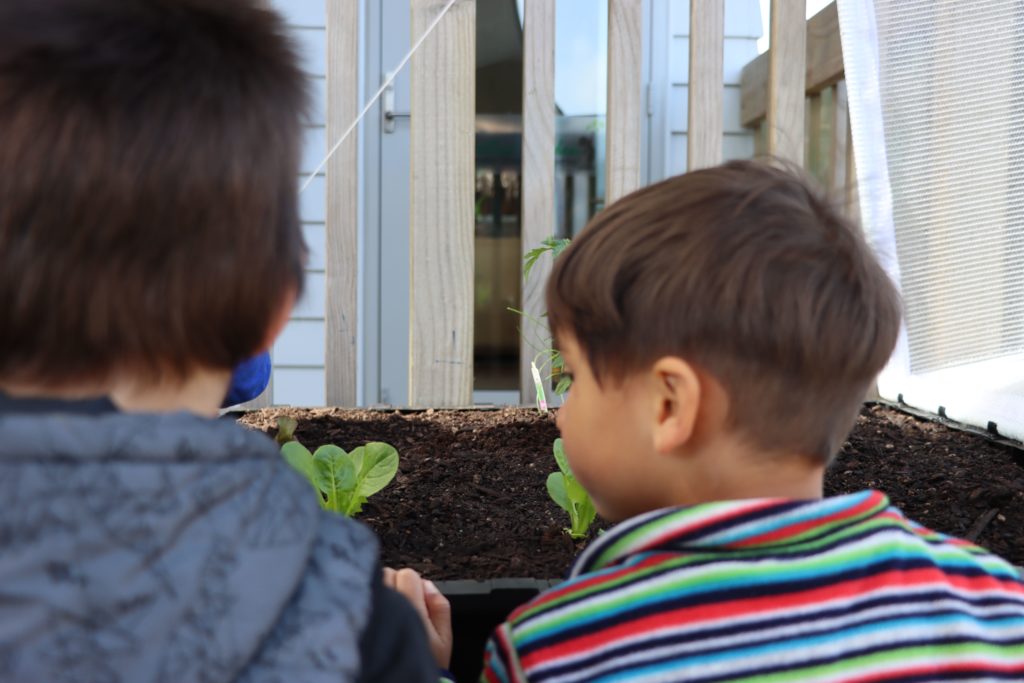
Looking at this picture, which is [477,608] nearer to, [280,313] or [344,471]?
[344,471]

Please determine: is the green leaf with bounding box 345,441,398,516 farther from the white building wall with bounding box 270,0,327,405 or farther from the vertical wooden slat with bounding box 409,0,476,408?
the white building wall with bounding box 270,0,327,405

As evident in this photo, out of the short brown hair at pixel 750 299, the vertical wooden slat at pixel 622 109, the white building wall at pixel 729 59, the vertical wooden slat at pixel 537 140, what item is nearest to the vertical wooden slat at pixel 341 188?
the vertical wooden slat at pixel 537 140

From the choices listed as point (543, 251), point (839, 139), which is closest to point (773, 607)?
point (543, 251)

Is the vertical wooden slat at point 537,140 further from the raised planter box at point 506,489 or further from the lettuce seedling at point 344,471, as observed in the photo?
the lettuce seedling at point 344,471

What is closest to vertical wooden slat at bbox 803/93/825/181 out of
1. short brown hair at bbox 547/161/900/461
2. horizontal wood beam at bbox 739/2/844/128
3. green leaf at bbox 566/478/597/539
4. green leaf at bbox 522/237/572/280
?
horizontal wood beam at bbox 739/2/844/128

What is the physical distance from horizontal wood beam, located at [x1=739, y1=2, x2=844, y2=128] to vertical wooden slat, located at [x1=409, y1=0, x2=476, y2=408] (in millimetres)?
1030

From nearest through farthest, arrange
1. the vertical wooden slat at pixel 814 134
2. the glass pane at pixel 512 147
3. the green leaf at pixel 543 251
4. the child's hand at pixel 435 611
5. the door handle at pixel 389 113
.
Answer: the child's hand at pixel 435 611
the green leaf at pixel 543 251
the vertical wooden slat at pixel 814 134
the door handle at pixel 389 113
the glass pane at pixel 512 147

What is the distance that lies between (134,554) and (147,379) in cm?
12

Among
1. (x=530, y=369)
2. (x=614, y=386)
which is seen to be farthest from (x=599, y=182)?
(x=614, y=386)

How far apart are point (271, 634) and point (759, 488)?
0.51m

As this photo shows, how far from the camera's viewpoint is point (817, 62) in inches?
121

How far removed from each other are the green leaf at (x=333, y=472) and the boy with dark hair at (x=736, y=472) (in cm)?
54

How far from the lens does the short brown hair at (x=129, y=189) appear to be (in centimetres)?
60

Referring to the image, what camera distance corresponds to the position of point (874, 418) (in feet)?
7.27
